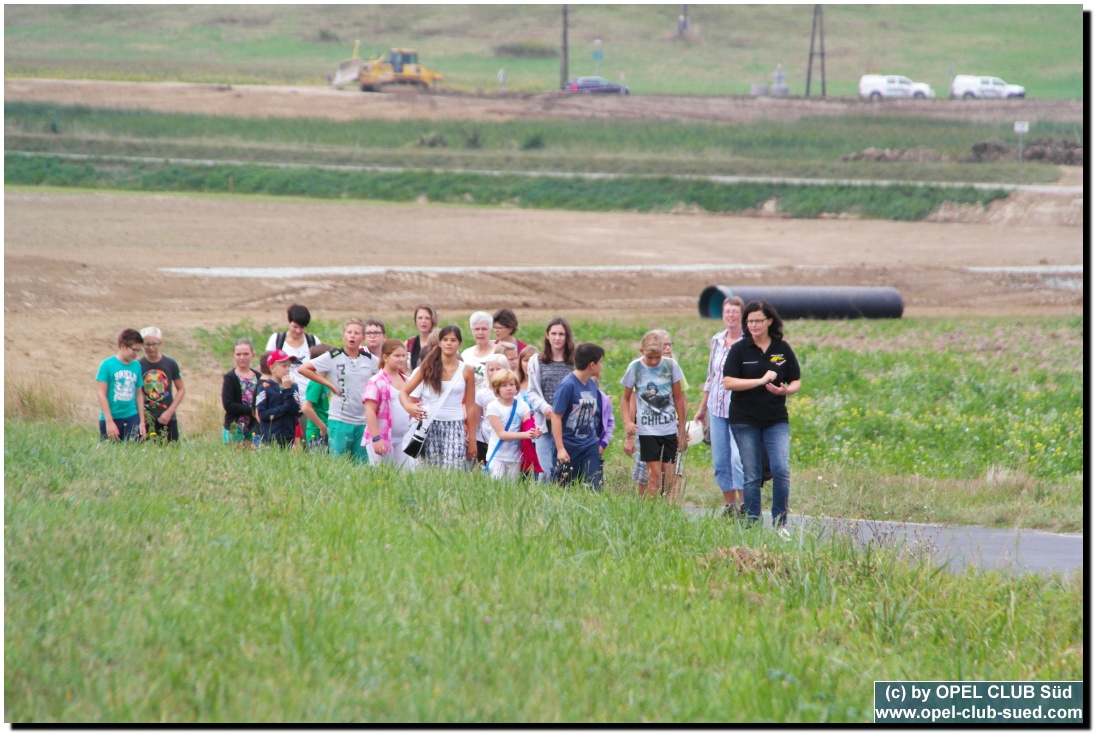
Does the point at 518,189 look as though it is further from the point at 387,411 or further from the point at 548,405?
the point at 548,405

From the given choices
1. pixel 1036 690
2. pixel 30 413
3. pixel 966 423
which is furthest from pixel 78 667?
pixel 966 423

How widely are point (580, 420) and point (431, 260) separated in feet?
64.9

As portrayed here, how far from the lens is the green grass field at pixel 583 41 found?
282ft

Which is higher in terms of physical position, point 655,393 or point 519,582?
point 655,393

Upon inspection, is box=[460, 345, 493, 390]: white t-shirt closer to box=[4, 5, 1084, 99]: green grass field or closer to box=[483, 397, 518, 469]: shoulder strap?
box=[483, 397, 518, 469]: shoulder strap

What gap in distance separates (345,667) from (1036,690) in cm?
337

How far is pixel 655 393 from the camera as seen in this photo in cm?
947

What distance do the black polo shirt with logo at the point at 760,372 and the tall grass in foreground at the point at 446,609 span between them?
1.24m

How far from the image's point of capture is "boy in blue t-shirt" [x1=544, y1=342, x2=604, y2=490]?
30.3ft

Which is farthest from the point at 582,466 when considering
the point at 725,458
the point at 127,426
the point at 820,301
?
the point at 820,301

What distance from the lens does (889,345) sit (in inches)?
761

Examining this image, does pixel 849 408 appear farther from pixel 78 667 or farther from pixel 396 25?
pixel 396 25

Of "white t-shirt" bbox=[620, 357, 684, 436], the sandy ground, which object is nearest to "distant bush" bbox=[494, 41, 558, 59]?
the sandy ground

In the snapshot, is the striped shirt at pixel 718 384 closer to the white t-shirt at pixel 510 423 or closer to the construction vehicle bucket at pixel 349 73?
the white t-shirt at pixel 510 423
